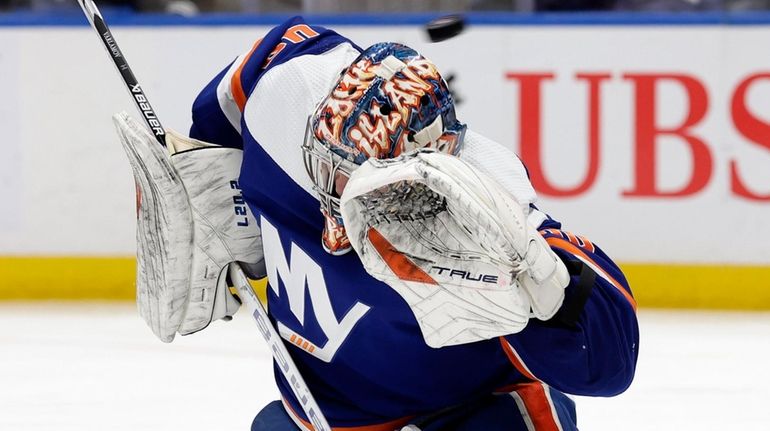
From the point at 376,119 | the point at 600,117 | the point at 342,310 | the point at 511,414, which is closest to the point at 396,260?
the point at 376,119

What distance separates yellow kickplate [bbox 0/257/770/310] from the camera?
3777 millimetres

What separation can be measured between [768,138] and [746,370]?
3.05ft

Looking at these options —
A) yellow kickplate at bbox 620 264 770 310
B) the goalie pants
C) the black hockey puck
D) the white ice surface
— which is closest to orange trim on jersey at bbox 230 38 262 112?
the black hockey puck

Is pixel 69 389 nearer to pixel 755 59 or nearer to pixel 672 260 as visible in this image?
pixel 672 260

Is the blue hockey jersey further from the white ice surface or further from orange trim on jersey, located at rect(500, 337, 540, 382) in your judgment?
the white ice surface

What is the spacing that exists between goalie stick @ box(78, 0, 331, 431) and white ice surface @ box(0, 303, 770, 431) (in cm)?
82

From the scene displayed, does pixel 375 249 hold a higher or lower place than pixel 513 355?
higher

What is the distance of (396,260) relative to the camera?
1.30 m

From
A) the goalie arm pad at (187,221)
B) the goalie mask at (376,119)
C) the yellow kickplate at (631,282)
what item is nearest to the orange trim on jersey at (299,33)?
the goalie arm pad at (187,221)

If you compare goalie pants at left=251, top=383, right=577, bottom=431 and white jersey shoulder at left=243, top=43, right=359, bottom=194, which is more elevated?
white jersey shoulder at left=243, top=43, right=359, bottom=194

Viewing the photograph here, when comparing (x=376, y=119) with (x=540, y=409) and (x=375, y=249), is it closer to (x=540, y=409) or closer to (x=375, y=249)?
(x=375, y=249)

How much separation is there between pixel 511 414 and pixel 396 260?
393 millimetres

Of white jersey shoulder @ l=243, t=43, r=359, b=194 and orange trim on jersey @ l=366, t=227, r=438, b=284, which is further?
white jersey shoulder @ l=243, t=43, r=359, b=194

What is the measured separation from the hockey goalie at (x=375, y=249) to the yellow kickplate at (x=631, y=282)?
1.92m
